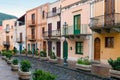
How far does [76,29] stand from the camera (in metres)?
29.9

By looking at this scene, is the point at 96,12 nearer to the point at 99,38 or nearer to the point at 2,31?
the point at 99,38

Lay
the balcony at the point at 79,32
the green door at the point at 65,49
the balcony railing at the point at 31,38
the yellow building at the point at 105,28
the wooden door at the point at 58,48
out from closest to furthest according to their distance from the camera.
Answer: the yellow building at the point at 105,28 < the balcony at the point at 79,32 < the green door at the point at 65,49 < the wooden door at the point at 58,48 < the balcony railing at the point at 31,38

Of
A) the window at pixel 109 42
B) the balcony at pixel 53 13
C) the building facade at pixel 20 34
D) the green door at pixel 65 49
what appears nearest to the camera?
the window at pixel 109 42

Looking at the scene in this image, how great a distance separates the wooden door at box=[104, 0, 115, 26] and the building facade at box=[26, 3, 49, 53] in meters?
19.1

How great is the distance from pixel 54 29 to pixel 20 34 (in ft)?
62.0

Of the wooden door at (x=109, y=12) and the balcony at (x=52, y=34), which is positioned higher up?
the wooden door at (x=109, y=12)

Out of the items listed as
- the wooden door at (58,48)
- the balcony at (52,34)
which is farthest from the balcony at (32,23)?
the wooden door at (58,48)

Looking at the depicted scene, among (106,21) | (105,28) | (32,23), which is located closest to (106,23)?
(106,21)

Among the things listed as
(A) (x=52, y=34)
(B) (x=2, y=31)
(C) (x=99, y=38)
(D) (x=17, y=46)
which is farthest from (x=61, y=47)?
(B) (x=2, y=31)

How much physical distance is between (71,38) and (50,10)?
1043 cm

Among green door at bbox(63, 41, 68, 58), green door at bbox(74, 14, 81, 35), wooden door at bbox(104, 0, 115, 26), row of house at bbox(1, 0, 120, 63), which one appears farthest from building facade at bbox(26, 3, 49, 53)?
wooden door at bbox(104, 0, 115, 26)

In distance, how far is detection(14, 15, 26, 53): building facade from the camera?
53.5 metres

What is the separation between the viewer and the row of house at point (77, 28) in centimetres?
2328

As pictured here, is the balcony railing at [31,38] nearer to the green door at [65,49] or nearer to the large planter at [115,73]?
the green door at [65,49]
